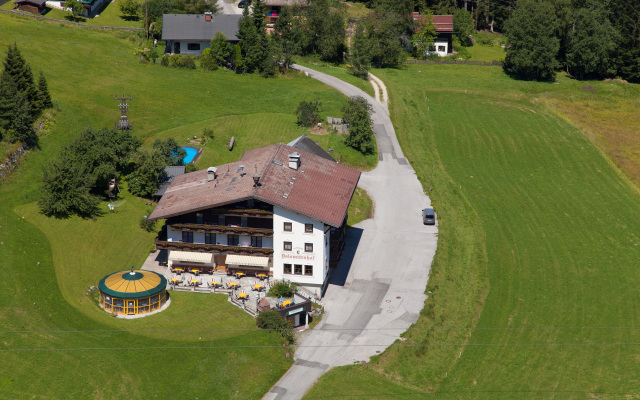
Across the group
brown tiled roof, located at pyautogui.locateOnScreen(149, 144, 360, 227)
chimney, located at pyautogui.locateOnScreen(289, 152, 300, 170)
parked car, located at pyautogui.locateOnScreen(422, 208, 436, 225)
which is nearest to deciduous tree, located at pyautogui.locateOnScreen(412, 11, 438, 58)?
parked car, located at pyautogui.locateOnScreen(422, 208, 436, 225)

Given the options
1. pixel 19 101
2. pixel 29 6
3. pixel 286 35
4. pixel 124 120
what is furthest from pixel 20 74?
pixel 29 6

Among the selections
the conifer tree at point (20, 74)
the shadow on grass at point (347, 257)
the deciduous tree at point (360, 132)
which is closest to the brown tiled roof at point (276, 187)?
the shadow on grass at point (347, 257)

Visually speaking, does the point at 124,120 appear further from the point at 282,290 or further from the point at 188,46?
the point at 282,290

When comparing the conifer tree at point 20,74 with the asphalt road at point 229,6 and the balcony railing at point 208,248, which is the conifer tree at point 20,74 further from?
the asphalt road at point 229,6

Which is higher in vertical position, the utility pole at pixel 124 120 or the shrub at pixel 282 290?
the utility pole at pixel 124 120

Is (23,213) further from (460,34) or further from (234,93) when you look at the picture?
(460,34)

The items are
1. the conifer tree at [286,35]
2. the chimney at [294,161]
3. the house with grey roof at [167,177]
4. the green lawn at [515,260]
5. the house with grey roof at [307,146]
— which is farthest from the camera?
Answer: the conifer tree at [286,35]
